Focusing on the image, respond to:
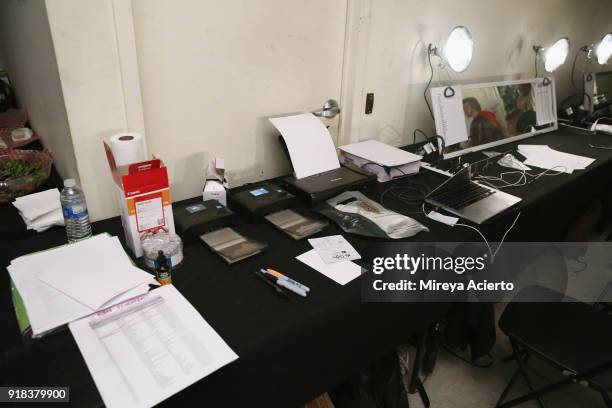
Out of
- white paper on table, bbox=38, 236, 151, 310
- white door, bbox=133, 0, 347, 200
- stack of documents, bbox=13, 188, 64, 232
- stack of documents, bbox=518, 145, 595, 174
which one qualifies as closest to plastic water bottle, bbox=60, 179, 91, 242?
white paper on table, bbox=38, 236, 151, 310

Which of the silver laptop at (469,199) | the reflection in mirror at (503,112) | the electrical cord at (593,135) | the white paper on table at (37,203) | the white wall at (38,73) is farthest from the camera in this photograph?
the electrical cord at (593,135)

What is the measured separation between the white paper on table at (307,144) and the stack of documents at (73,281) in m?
0.67

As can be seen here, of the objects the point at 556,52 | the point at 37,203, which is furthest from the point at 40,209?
the point at 556,52

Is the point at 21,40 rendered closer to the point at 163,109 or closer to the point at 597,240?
the point at 163,109

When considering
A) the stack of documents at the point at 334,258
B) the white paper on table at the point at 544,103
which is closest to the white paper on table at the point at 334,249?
the stack of documents at the point at 334,258

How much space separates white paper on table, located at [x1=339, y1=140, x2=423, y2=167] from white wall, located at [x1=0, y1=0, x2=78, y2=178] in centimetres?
102

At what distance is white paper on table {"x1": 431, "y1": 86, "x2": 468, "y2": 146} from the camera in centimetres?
178

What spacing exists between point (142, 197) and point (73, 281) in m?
0.25

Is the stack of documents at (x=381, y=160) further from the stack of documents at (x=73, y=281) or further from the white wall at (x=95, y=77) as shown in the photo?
the stack of documents at (x=73, y=281)

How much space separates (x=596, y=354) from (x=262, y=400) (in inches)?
42.7

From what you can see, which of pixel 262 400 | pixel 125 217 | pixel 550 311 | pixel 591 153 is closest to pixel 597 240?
pixel 591 153

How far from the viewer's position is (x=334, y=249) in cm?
113

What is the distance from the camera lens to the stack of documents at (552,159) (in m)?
1.88

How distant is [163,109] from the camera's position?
1229 millimetres
